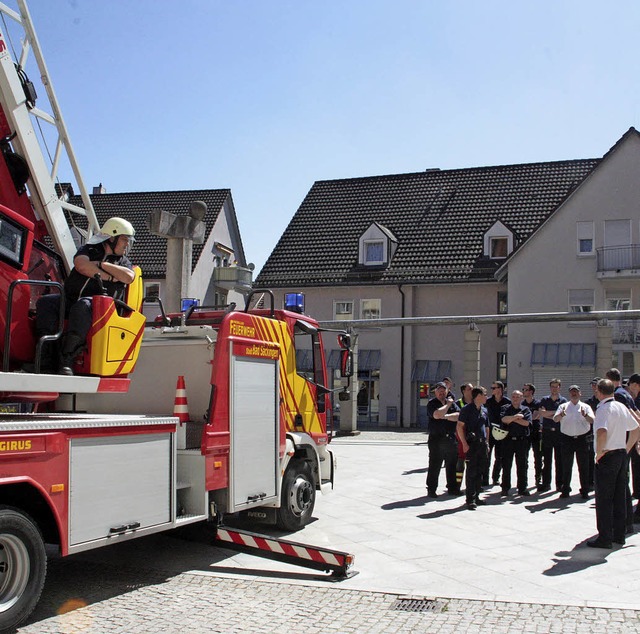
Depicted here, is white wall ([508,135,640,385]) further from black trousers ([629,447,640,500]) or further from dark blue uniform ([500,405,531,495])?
black trousers ([629,447,640,500])

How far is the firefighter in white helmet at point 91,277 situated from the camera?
23.5 ft

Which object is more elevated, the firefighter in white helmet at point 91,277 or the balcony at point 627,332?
the balcony at point 627,332

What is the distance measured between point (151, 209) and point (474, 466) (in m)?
35.2

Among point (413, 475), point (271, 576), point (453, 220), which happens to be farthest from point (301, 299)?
point (453, 220)

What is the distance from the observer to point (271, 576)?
841cm

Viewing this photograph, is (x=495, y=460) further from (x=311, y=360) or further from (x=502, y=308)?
(x=502, y=308)

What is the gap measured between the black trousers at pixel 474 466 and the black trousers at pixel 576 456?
1.60 m

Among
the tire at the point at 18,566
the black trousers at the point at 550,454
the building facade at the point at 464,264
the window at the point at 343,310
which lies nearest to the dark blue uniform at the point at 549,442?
the black trousers at the point at 550,454

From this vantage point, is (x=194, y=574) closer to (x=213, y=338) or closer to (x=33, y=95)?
(x=213, y=338)

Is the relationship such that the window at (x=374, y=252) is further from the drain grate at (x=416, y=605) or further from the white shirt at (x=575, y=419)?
the drain grate at (x=416, y=605)

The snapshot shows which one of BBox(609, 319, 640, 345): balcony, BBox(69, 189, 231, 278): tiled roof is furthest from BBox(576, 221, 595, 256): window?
BBox(69, 189, 231, 278): tiled roof

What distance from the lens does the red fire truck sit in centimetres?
637

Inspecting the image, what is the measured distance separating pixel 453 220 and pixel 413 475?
26048 millimetres

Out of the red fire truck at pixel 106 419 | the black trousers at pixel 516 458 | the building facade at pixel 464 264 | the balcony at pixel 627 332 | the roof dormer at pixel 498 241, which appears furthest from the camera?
the roof dormer at pixel 498 241
